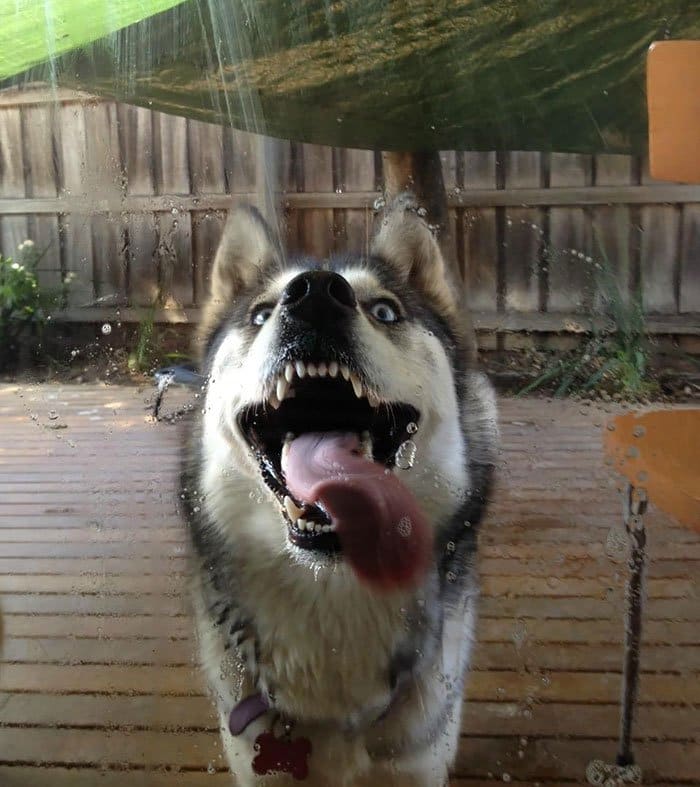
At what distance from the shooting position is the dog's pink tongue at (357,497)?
1.03 meters

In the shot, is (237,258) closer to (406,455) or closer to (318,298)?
(318,298)

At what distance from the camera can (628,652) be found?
1190mm

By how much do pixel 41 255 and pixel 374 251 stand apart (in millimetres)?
593

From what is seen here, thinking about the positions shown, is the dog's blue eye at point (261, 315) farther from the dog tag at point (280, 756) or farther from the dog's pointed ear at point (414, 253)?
the dog tag at point (280, 756)

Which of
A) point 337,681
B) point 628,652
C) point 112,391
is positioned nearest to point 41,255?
point 112,391

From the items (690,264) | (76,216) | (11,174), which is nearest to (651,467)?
(690,264)

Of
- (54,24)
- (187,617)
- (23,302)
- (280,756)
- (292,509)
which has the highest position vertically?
(54,24)

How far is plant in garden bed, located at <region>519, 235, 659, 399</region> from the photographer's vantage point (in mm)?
1103

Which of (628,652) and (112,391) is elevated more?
(112,391)

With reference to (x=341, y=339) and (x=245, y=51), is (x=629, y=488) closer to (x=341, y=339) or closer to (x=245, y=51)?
(x=341, y=339)

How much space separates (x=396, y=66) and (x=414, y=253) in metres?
0.29

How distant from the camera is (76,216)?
1190 mm

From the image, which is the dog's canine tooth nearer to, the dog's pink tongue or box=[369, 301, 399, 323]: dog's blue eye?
the dog's pink tongue

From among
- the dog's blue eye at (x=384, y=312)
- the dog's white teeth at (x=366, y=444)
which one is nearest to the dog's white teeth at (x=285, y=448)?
the dog's white teeth at (x=366, y=444)
